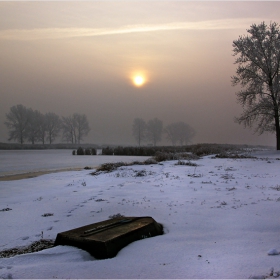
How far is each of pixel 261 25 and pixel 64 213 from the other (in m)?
22.4

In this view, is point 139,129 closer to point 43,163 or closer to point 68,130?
point 68,130

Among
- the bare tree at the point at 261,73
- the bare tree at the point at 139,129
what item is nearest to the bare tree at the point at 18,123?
the bare tree at the point at 139,129

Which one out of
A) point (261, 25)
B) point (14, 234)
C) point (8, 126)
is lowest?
point (14, 234)

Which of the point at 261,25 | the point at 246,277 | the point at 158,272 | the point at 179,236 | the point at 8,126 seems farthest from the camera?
the point at 8,126

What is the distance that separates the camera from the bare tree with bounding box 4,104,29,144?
57906mm

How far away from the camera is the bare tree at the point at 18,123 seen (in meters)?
57.9

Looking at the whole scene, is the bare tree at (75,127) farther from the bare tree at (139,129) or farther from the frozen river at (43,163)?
the frozen river at (43,163)

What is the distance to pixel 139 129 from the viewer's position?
8162 cm

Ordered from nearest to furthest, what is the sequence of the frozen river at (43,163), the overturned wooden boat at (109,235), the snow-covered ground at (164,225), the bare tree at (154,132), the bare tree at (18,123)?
the snow-covered ground at (164,225)
the overturned wooden boat at (109,235)
the frozen river at (43,163)
the bare tree at (18,123)
the bare tree at (154,132)

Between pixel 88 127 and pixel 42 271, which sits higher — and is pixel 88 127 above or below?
above

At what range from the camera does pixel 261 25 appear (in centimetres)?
2086

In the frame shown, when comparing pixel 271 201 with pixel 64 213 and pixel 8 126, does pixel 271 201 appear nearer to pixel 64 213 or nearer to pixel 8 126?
pixel 64 213

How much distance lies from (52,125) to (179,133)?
129 feet

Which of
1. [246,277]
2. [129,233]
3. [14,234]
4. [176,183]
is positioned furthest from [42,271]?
[176,183]
